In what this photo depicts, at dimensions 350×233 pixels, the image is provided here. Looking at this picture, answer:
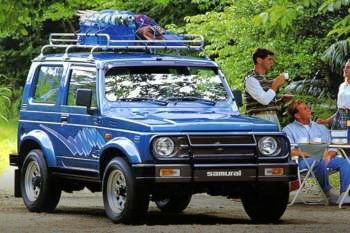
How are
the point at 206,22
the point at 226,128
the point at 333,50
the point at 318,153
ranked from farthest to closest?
the point at 206,22
the point at 333,50
the point at 318,153
the point at 226,128

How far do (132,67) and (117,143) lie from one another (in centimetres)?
138

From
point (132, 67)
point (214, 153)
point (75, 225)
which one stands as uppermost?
point (132, 67)

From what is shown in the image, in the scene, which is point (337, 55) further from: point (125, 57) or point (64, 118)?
point (64, 118)

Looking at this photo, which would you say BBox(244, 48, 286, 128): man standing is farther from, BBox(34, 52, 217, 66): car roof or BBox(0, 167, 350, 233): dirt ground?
BBox(0, 167, 350, 233): dirt ground

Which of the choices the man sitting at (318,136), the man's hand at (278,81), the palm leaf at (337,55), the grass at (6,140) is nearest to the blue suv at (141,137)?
the man's hand at (278,81)

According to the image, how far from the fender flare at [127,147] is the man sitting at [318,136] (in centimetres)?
305

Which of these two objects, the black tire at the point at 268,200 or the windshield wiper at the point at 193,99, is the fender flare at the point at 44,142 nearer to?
the windshield wiper at the point at 193,99

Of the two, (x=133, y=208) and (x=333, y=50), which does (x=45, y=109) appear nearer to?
(x=133, y=208)

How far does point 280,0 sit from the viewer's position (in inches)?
512

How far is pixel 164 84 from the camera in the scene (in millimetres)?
13039

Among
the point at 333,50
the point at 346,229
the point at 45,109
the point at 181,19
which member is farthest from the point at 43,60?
the point at 181,19

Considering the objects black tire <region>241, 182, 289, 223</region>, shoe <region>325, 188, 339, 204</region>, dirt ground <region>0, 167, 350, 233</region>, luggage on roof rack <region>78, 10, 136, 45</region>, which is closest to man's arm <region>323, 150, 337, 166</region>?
shoe <region>325, 188, 339, 204</region>

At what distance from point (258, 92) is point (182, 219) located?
2.10m

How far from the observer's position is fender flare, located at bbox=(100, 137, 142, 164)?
11.6m
